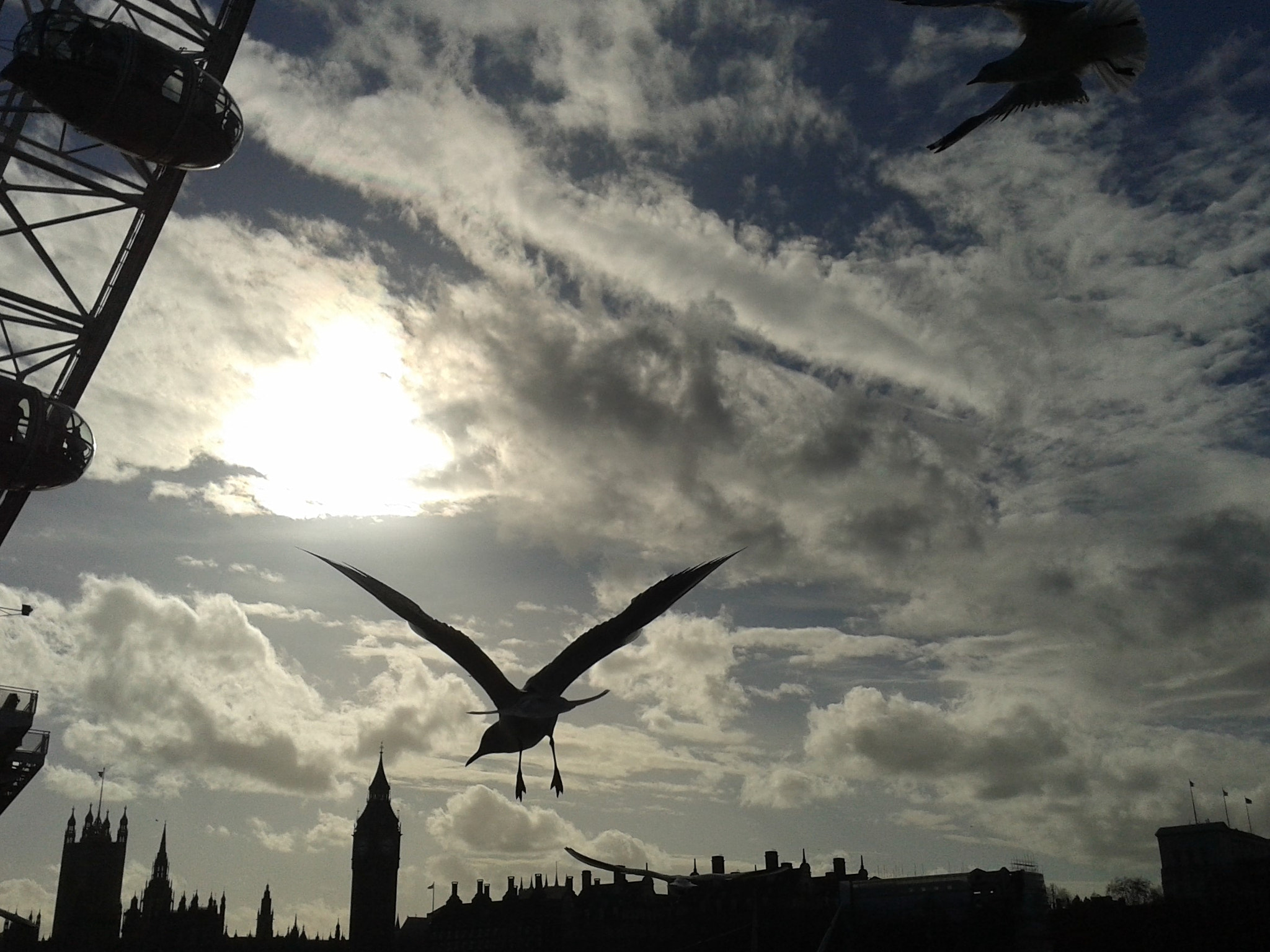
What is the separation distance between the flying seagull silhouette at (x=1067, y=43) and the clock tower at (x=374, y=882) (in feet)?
538

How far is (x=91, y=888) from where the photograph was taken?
180 m

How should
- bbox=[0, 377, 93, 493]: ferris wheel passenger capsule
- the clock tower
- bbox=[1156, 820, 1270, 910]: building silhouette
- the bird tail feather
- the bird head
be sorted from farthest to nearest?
1. the clock tower
2. bbox=[1156, 820, 1270, 910]: building silhouette
3. bbox=[0, 377, 93, 493]: ferris wheel passenger capsule
4. the bird head
5. the bird tail feather

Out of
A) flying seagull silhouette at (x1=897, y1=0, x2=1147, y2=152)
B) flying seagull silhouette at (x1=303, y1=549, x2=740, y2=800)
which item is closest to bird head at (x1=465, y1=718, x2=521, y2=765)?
flying seagull silhouette at (x1=303, y1=549, x2=740, y2=800)

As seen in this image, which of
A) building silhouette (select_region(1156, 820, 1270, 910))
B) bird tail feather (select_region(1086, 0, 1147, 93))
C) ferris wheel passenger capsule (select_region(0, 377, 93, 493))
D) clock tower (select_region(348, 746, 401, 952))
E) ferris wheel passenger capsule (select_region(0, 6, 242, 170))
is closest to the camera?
bird tail feather (select_region(1086, 0, 1147, 93))

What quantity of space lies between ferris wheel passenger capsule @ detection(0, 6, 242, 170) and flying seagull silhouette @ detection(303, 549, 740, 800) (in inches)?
452

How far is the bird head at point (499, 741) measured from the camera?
53.4 feet

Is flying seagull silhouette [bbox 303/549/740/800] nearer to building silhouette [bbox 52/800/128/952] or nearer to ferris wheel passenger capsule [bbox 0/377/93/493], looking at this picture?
ferris wheel passenger capsule [bbox 0/377/93/493]

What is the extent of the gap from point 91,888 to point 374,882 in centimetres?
4711

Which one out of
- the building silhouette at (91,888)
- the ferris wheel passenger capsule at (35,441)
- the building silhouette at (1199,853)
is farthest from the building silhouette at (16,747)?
the building silhouette at (91,888)

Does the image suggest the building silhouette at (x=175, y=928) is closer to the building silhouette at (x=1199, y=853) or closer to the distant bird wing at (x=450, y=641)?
the building silhouette at (x=1199, y=853)

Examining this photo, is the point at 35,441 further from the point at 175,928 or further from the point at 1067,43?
the point at 175,928

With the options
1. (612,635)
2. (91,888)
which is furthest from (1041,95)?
(91,888)

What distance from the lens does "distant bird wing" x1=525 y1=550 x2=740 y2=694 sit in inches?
680

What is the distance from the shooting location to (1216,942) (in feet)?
272
